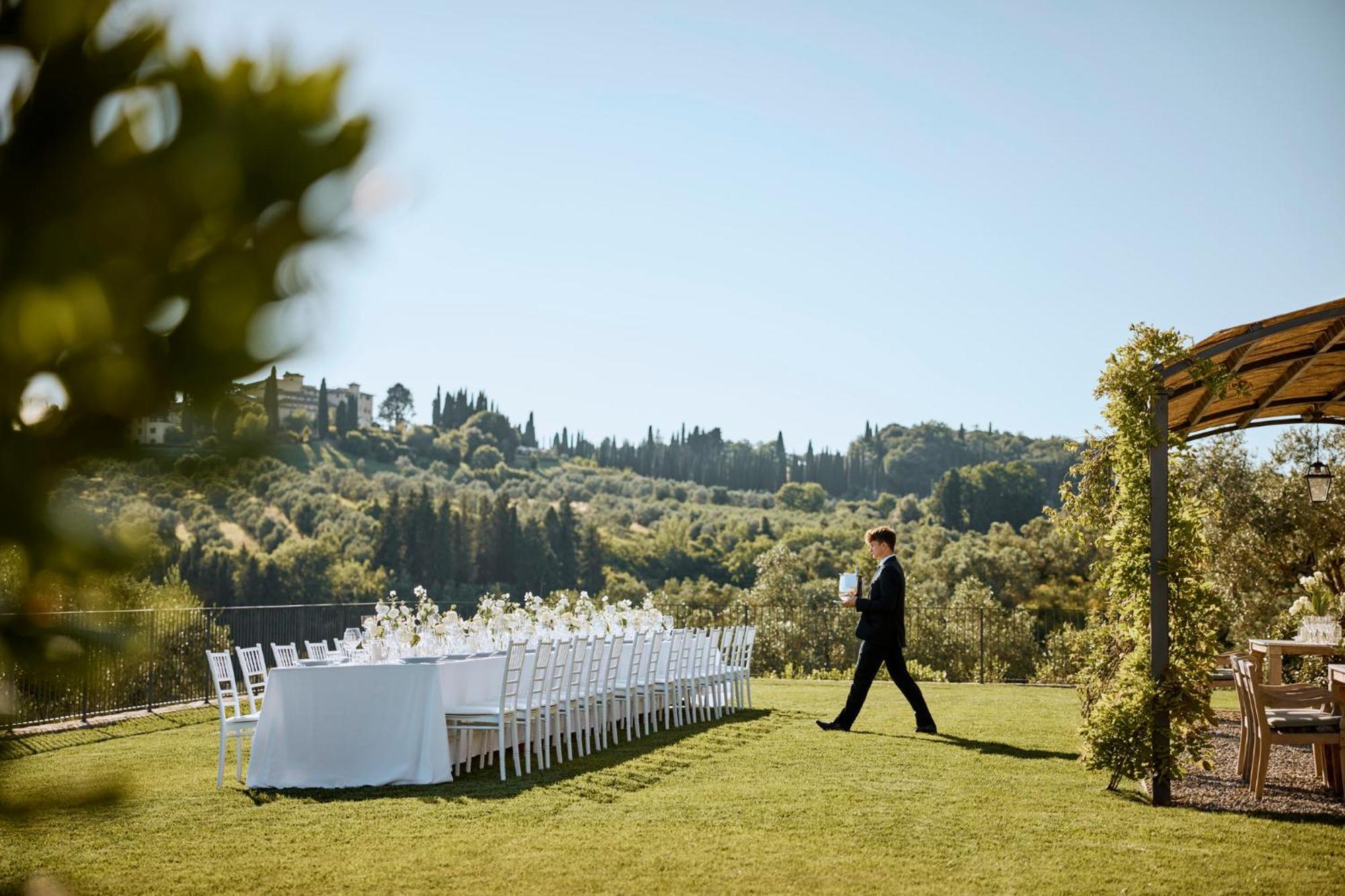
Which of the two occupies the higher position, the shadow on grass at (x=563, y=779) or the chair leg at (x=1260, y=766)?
the chair leg at (x=1260, y=766)

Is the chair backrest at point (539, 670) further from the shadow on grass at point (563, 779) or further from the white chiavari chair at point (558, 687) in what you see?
the shadow on grass at point (563, 779)

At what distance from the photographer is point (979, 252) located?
29047 millimetres

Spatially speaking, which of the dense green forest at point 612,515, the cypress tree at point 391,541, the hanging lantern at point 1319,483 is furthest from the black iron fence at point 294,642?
the cypress tree at point 391,541

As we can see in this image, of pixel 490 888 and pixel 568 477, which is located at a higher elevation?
pixel 568 477

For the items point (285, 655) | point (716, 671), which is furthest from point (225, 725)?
point (716, 671)

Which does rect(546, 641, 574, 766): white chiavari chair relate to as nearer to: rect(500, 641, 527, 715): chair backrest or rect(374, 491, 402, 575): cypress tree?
rect(500, 641, 527, 715): chair backrest

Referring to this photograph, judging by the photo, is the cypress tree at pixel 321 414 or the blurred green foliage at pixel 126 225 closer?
the blurred green foliage at pixel 126 225

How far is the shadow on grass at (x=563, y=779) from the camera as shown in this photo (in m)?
8.69

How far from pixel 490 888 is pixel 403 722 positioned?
3.45 m

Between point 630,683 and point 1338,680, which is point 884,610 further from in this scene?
point 1338,680

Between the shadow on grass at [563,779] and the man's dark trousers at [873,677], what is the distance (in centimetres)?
99

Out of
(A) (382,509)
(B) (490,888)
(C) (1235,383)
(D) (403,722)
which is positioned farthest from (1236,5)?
(A) (382,509)

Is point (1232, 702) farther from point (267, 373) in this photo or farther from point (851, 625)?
point (851, 625)

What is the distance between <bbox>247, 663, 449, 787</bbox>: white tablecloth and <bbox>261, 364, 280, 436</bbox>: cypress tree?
8.81 metres
